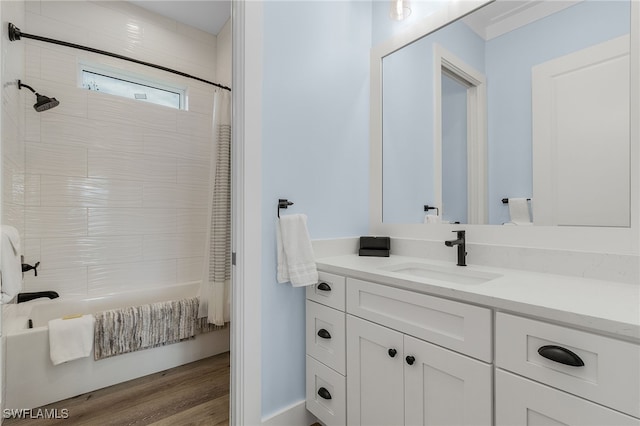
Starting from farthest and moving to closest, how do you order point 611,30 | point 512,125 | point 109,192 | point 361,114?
point 109,192, point 361,114, point 512,125, point 611,30

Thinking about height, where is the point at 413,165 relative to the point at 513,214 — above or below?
above

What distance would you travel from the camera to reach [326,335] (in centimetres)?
135

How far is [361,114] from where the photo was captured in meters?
1.80

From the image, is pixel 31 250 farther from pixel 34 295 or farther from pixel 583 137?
pixel 583 137

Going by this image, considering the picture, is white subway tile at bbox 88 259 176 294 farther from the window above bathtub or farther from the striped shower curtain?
the window above bathtub

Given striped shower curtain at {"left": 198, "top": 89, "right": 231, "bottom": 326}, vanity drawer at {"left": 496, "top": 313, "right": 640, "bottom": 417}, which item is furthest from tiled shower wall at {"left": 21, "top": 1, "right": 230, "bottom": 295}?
vanity drawer at {"left": 496, "top": 313, "right": 640, "bottom": 417}

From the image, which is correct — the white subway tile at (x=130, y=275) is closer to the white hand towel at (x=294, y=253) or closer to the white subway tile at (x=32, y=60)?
the white subway tile at (x=32, y=60)

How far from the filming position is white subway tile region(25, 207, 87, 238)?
2055mm

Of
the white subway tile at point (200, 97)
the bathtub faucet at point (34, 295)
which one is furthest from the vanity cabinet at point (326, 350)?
the white subway tile at point (200, 97)

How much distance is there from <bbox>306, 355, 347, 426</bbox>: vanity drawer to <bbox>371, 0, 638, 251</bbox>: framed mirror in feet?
2.81

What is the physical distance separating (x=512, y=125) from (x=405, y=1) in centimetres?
94

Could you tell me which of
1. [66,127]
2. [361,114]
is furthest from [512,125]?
[66,127]

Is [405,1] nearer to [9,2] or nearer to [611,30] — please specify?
[611,30]

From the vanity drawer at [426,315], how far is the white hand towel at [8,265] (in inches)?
55.5
